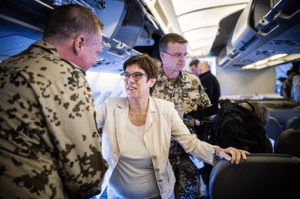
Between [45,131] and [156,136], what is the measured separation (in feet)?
2.96

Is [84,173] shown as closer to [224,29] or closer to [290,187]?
[290,187]

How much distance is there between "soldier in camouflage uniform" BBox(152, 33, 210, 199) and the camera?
68.2 inches

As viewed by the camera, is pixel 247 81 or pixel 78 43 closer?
pixel 78 43

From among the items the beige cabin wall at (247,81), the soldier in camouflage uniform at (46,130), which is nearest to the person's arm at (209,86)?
the soldier in camouflage uniform at (46,130)

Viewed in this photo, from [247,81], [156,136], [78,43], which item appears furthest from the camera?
[247,81]

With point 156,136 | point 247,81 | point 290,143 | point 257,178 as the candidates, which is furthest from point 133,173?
point 247,81

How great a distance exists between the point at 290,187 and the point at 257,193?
0.21 metres

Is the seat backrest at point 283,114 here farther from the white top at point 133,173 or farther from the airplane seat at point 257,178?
the white top at point 133,173

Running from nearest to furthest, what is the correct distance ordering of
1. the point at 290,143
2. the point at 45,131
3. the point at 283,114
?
the point at 45,131
the point at 290,143
the point at 283,114

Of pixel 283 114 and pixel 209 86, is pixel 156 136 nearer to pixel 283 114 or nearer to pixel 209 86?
pixel 209 86

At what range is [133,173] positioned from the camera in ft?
4.37

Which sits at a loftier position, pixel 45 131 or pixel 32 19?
pixel 32 19

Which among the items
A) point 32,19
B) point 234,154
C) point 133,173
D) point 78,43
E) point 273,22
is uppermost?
point 273,22

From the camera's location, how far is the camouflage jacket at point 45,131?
65cm
